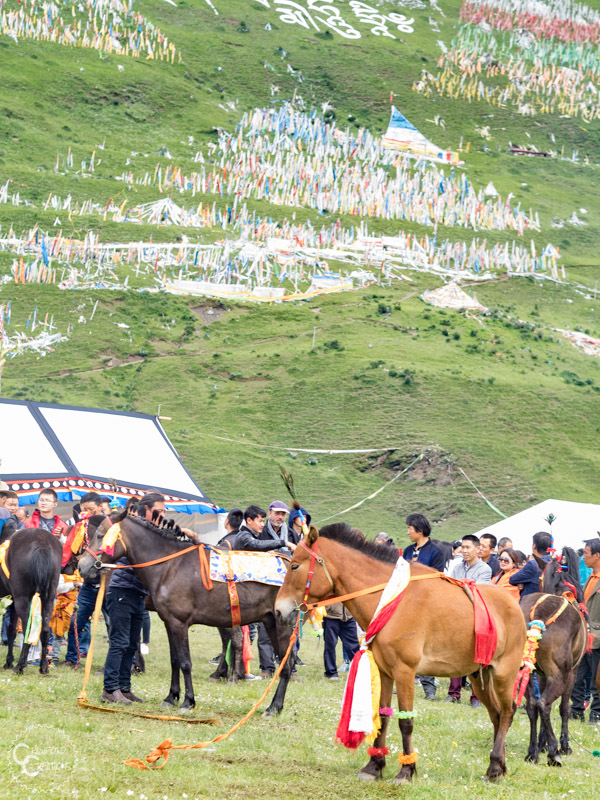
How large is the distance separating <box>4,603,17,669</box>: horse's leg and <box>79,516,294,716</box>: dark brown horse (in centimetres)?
294

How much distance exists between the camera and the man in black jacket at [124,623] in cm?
1100

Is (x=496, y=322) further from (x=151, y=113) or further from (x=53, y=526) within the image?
(x=53, y=526)

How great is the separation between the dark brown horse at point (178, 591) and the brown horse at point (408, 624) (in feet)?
7.84

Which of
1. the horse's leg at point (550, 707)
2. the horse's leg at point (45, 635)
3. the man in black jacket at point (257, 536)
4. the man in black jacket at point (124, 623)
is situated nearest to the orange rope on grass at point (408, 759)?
the horse's leg at point (550, 707)

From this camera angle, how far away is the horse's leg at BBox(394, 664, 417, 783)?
8.30 m

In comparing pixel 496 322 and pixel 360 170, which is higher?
pixel 360 170

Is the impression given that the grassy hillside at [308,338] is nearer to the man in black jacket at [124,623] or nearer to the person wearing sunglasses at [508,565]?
the person wearing sunglasses at [508,565]

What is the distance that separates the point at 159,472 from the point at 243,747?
16504mm

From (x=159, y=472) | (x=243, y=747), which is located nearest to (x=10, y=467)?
(x=159, y=472)

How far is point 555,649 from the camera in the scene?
1007 cm

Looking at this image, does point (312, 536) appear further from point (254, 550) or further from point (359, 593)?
point (254, 550)

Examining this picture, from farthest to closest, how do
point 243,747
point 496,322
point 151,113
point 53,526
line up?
point 151,113 < point 496,322 < point 53,526 < point 243,747

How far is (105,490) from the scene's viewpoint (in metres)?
23.2

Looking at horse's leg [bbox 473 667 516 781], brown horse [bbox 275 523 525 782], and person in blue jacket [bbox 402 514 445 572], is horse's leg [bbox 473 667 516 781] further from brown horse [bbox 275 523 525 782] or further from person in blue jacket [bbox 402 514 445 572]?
person in blue jacket [bbox 402 514 445 572]
